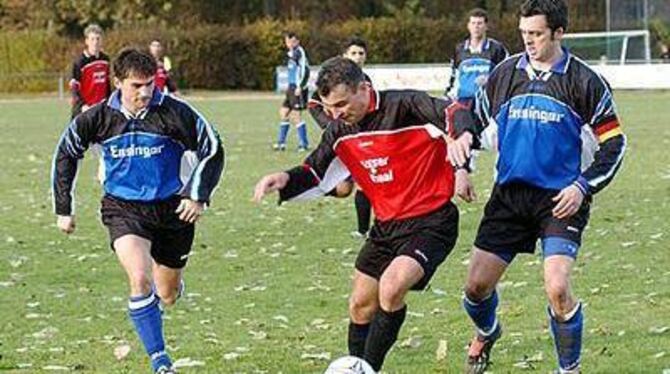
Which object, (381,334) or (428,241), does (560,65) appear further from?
(381,334)

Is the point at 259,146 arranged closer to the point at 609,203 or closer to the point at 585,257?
the point at 609,203

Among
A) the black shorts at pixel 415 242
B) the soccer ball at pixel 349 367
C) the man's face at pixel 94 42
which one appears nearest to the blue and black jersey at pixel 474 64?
the man's face at pixel 94 42

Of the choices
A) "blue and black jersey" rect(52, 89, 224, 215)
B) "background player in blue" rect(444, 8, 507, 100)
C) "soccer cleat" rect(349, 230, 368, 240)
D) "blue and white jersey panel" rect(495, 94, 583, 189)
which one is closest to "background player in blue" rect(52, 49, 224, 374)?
"blue and black jersey" rect(52, 89, 224, 215)

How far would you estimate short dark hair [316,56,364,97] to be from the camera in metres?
7.71

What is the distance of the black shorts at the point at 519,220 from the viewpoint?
7941 mm

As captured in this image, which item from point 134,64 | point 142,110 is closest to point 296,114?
point 142,110

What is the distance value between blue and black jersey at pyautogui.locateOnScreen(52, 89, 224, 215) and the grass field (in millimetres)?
1022

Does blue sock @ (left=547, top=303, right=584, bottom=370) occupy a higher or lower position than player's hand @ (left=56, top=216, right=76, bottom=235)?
lower

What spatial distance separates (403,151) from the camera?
26.2ft

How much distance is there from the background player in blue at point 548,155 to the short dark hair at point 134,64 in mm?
1952

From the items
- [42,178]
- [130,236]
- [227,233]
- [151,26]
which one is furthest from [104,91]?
[151,26]

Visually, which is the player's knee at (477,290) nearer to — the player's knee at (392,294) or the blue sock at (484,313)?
the blue sock at (484,313)

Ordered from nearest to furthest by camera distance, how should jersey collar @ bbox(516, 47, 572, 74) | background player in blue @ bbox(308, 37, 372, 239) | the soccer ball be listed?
the soccer ball < jersey collar @ bbox(516, 47, 572, 74) < background player in blue @ bbox(308, 37, 372, 239)

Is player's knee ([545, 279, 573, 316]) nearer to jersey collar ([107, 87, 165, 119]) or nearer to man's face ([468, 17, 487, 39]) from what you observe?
jersey collar ([107, 87, 165, 119])
